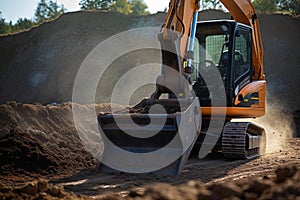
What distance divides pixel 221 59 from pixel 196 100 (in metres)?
1.63

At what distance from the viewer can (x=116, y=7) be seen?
4906 centimetres

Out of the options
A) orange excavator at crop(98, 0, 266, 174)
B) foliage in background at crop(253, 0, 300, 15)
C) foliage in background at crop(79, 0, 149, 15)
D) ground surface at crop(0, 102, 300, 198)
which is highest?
foliage in background at crop(79, 0, 149, 15)

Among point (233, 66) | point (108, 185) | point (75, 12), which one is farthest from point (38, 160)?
point (75, 12)

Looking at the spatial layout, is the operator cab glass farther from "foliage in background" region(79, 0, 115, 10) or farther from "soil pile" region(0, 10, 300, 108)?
"foliage in background" region(79, 0, 115, 10)

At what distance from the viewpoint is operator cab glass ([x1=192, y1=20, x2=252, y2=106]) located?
8.13 meters

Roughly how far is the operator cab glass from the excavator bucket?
4.19 ft

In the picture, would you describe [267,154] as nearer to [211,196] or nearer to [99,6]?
[211,196]

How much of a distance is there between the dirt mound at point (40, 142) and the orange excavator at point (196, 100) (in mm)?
1034

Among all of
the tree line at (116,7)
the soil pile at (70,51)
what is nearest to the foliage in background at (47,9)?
the tree line at (116,7)

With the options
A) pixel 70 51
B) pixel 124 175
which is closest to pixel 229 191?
pixel 124 175

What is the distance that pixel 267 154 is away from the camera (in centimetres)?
889

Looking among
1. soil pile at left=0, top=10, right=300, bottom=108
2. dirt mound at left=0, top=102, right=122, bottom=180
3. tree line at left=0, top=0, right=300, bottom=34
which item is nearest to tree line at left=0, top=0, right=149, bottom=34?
tree line at left=0, top=0, right=300, bottom=34

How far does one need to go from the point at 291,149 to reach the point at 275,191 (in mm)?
6427

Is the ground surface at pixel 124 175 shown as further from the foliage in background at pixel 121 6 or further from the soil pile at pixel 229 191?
the foliage in background at pixel 121 6
